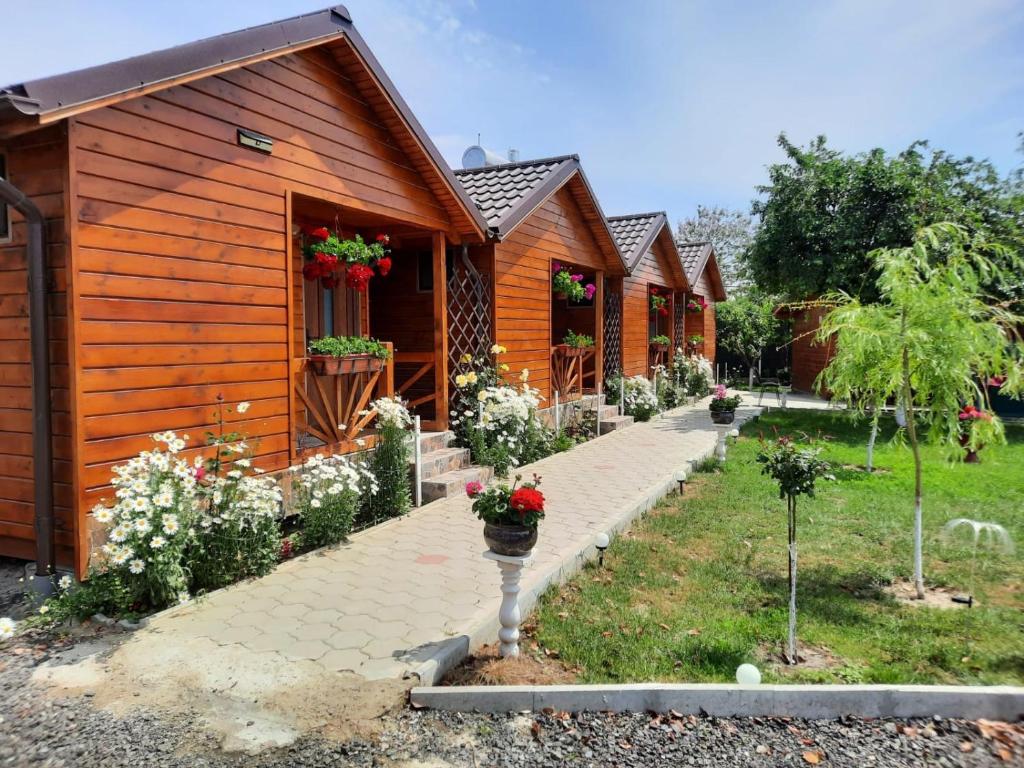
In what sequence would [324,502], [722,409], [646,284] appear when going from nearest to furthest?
[324,502]
[722,409]
[646,284]

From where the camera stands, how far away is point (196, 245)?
5117mm

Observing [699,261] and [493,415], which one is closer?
[493,415]

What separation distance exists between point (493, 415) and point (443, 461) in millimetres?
1253

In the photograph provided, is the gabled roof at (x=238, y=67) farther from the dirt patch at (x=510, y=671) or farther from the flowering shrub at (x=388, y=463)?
the dirt patch at (x=510, y=671)

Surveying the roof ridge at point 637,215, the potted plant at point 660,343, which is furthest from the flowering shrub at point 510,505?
Answer: the potted plant at point 660,343

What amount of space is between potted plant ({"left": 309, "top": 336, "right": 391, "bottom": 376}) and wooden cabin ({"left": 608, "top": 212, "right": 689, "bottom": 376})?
8.96 meters

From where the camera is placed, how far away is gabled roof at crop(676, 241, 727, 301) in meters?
20.7

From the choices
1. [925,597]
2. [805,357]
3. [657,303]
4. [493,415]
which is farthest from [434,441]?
[805,357]

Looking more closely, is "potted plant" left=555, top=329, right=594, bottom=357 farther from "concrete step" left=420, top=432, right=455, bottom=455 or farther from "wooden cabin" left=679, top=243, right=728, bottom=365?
"wooden cabin" left=679, top=243, right=728, bottom=365

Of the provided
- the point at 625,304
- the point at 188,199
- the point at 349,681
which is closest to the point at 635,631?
the point at 349,681

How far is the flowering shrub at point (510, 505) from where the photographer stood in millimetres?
3691

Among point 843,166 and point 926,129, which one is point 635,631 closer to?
point 843,166

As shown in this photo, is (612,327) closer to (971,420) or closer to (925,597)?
(971,420)

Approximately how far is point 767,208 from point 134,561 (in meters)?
14.8
